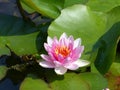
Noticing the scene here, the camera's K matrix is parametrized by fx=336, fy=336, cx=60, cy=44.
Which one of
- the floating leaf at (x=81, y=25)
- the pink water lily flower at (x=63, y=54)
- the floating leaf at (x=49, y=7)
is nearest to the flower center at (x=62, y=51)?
the pink water lily flower at (x=63, y=54)

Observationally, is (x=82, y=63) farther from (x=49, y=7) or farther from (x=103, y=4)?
(x=103, y=4)

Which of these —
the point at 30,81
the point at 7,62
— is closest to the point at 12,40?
the point at 7,62

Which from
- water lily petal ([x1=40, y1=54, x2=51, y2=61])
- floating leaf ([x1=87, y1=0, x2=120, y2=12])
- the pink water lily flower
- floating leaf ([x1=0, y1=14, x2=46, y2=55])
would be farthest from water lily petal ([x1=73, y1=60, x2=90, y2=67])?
floating leaf ([x1=87, y1=0, x2=120, y2=12])

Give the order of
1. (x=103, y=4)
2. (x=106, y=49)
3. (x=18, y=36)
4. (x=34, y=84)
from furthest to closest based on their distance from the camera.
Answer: (x=103, y=4) < (x=18, y=36) < (x=106, y=49) < (x=34, y=84)

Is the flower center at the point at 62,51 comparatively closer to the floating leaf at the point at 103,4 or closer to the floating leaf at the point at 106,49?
the floating leaf at the point at 106,49

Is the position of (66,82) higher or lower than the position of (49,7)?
lower

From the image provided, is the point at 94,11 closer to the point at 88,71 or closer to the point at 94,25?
the point at 94,25

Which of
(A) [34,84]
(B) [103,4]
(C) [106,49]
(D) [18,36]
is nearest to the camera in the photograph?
(A) [34,84]

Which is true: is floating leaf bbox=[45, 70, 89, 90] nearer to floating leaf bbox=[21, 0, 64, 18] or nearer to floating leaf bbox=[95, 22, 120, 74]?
floating leaf bbox=[95, 22, 120, 74]

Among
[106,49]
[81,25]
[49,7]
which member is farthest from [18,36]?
[106,49]
